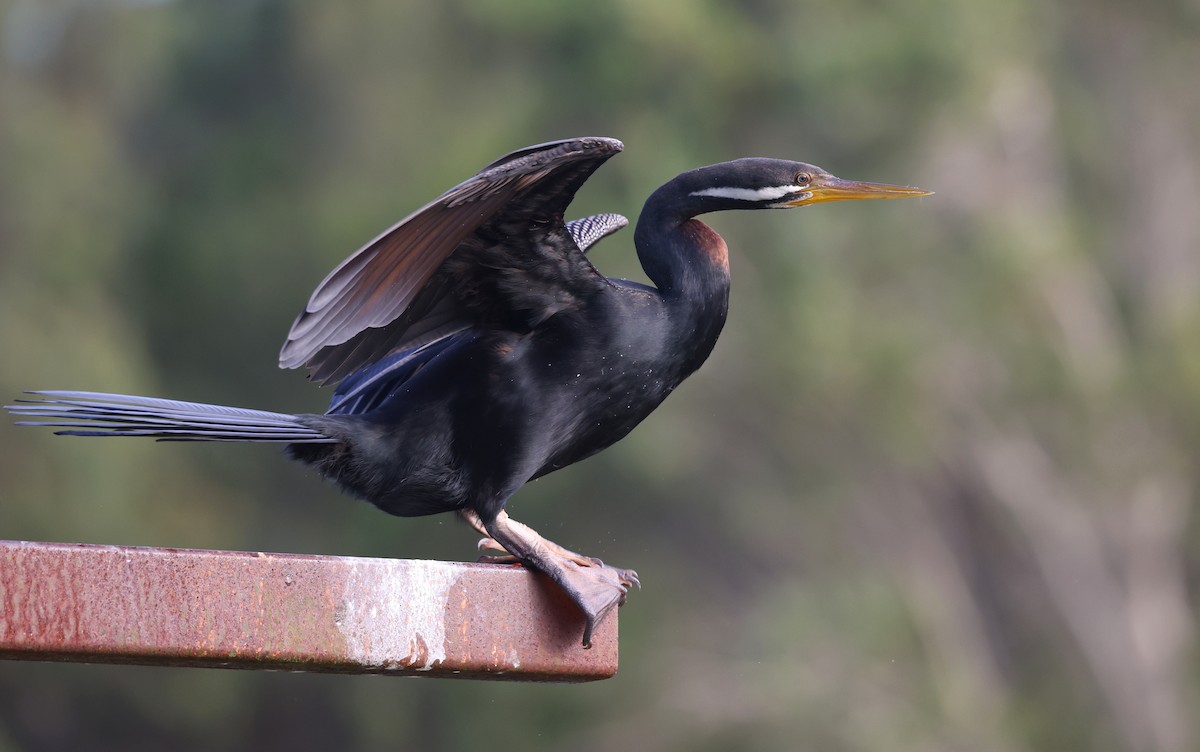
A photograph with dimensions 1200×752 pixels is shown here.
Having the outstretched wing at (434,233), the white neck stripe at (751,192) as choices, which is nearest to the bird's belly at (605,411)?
the outstretched wing at (434,233)

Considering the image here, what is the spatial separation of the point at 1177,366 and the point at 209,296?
34.7 feet

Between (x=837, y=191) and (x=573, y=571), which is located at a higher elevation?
(x=837, y=191)

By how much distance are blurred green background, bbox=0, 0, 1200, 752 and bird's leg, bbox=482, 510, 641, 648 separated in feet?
32.4

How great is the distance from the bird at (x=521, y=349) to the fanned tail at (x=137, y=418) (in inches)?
0.7

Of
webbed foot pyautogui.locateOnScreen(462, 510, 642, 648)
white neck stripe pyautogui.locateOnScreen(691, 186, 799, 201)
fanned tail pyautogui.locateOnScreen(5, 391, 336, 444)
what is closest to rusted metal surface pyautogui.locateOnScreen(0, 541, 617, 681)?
webbed foot pyautogui.locateOnScreen(462, 510, 642, 648)

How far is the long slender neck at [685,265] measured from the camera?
4.11 m

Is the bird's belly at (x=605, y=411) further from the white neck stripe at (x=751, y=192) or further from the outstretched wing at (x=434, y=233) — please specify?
the white neck stripe at (x=751, y=192)

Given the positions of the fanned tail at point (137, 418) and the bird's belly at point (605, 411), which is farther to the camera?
the bird's belly at point (605, 411)

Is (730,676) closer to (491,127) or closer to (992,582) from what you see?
(992,582)

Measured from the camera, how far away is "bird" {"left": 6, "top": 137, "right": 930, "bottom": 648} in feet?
12.1

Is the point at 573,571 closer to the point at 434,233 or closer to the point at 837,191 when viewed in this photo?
the point at 434,233

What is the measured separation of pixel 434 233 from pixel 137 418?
2.42ft

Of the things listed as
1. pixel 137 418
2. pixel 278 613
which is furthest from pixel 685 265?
pixel 278 613

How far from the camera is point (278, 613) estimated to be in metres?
2.92
